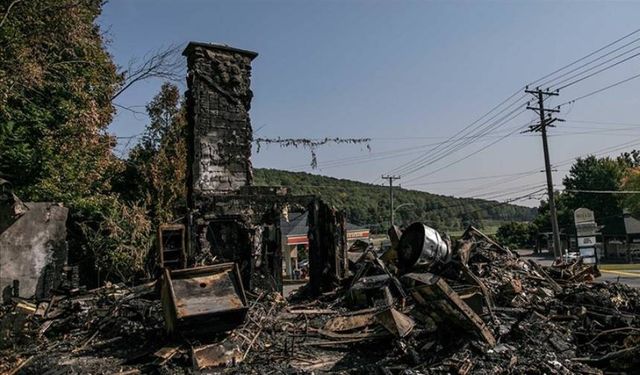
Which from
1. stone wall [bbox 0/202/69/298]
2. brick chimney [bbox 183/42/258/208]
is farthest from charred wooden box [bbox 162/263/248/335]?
stone wall [bbox 0/202/69/298]

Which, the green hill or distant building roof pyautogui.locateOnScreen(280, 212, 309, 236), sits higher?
the green hill

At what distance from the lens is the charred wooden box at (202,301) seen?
226 inches

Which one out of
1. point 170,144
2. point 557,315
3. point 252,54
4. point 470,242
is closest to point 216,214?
point 252,54

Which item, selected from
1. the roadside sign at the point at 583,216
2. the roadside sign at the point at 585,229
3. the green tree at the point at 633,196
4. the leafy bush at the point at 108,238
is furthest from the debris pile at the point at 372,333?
the green tree at the point at 633,196

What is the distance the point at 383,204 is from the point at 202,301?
67250 mm

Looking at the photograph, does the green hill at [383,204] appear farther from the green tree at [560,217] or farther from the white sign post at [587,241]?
the white sign post at [587,241]

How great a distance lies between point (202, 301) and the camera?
19.7 ft

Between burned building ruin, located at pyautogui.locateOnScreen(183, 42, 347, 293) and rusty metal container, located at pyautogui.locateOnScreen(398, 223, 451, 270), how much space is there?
1716 mm

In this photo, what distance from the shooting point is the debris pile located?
5.39 metres

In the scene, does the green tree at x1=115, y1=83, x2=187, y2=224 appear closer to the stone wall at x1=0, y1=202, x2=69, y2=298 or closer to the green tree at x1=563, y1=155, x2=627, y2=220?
the stone wall at x1=0, y1=202, x2=69, y2=298

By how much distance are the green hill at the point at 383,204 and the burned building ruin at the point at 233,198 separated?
35.2 metres

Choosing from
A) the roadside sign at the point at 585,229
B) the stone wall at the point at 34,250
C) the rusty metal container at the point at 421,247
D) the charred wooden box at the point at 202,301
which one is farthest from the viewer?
the roadside sign at the point at 585,229

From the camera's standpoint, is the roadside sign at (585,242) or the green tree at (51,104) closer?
the green tree at (51,104)

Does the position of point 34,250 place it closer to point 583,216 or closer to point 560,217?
point 583,216
